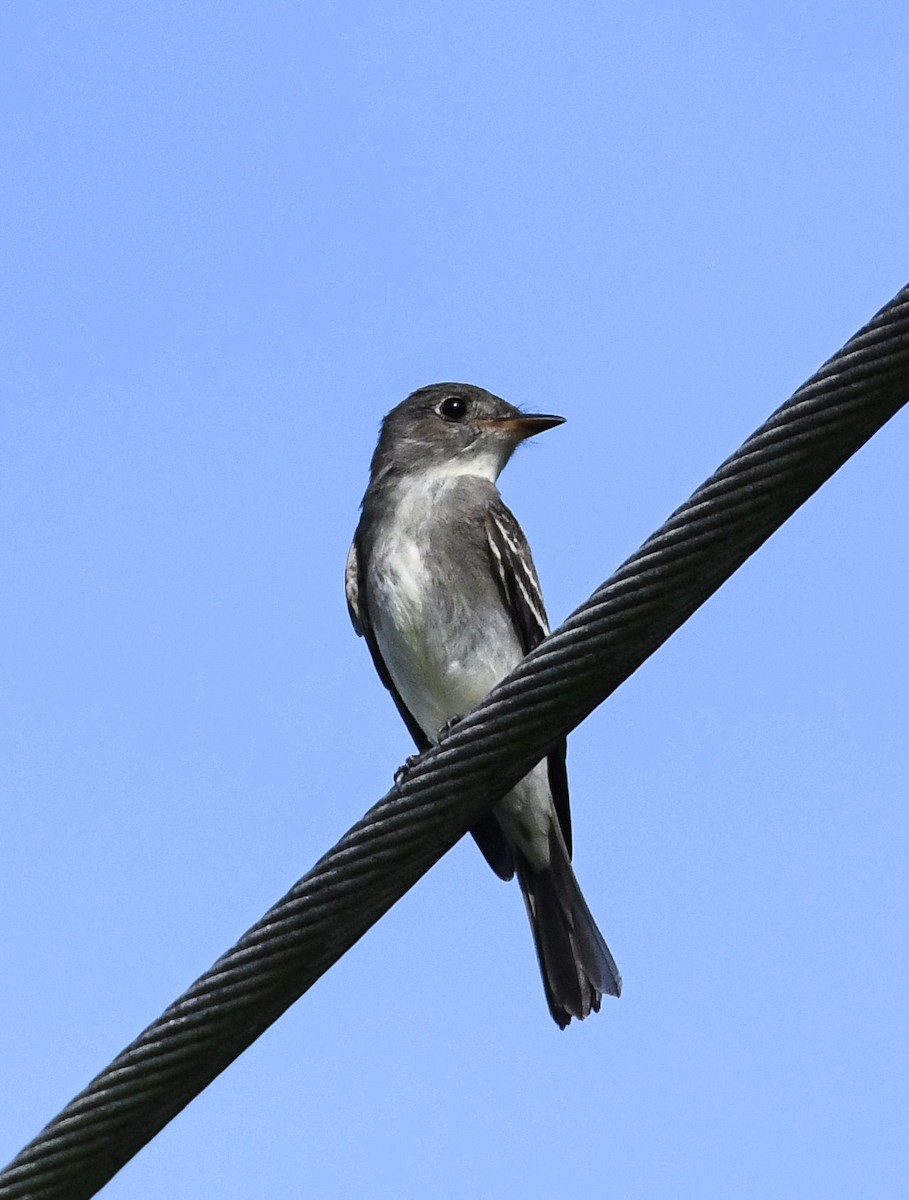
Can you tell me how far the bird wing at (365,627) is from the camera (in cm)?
853

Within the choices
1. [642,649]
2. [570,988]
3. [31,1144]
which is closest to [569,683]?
[642,649]

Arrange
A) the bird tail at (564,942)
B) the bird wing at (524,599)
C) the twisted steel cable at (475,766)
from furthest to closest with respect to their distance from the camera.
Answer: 1. the bird wing at (524,599)
2. the bird tail at (564,942)
3. the twisted steel cable at (475,766)

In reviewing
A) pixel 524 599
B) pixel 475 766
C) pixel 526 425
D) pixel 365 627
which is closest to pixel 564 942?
pixel 524 599

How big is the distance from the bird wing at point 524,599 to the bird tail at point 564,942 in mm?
170

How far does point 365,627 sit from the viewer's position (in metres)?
8.54

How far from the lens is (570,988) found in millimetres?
7406

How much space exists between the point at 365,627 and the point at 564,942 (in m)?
1.83

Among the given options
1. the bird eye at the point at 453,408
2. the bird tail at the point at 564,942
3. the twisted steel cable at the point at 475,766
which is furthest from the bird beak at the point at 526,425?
the twisted steel cable at the point at 475,766

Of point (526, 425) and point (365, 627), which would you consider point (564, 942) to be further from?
point (526, 425)

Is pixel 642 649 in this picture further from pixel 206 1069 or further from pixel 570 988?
pixel 570 988

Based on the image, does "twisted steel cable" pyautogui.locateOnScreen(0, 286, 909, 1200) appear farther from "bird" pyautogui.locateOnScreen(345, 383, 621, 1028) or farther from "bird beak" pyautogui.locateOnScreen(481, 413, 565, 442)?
"bird beak" pyautogui.locateOnScreen(481, 413, 565, 442)

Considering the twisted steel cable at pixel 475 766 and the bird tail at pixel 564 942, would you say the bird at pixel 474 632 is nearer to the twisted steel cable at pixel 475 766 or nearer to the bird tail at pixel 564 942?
the bird tail at pixel 564 942

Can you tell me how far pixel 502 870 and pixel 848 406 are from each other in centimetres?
452

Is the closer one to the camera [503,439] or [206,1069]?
[206,1069]
